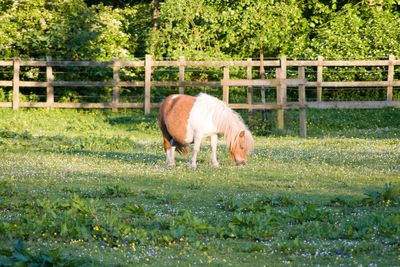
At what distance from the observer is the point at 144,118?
26750mm

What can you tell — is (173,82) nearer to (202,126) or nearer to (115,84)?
(115,84)

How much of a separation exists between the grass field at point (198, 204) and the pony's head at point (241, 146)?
262mm

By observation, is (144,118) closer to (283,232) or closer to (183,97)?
(183,97)

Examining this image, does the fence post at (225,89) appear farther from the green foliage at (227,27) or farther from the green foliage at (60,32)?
the green foliage at (60,32)

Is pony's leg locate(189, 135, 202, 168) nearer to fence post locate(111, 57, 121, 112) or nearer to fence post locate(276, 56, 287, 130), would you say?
fence post locate(276, 56, 287, 130)

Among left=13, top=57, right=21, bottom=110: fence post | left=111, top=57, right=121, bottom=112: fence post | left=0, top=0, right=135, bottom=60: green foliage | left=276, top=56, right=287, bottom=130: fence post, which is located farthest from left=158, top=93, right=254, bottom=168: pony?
left=0, top=0, right=135, bottom=60: green foliage

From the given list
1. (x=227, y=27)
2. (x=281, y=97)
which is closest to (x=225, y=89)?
(x=281, y=97)

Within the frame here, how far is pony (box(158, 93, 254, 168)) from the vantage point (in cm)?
1587

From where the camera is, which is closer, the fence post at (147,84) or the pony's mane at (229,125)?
the pony's mane at (229,125)

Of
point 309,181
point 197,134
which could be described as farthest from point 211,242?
point 197,134

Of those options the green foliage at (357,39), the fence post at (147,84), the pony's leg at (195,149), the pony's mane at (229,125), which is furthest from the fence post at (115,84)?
the pony's mane at (229,125)

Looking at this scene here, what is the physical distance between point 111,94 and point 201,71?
3387 mm

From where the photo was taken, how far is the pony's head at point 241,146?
15.8 m

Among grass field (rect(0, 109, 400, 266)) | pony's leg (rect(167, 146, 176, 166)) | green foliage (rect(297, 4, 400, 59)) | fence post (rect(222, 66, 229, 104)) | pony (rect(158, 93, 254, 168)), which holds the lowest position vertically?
grass field (rect(0, 109, 400, 266))
